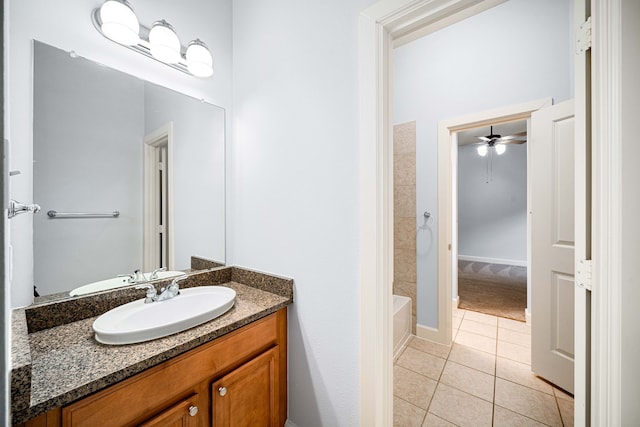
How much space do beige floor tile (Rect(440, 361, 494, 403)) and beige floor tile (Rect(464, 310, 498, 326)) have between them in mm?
1036

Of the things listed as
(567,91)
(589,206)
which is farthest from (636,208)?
(567,91)

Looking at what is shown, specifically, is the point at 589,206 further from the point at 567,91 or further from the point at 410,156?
the point at 410,156

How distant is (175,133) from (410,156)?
2083 mm

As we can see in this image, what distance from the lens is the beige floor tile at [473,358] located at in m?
1.94

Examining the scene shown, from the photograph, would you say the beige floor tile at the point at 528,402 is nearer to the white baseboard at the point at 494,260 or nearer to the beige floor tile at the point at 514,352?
the beige floor tile at the point at 514,352

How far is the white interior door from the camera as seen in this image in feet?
5.48

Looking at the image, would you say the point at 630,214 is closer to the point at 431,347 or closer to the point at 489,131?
the point at 431,347

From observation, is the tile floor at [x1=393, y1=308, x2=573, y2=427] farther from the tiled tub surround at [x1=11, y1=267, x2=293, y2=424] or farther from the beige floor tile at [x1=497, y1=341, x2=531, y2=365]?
the tiled tub surround at [x1=11, y1=267, x2=293, y2=424]

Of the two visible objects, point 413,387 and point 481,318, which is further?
point 481,318

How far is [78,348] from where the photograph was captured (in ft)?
2.67

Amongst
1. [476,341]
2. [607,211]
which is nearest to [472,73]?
[607,211]

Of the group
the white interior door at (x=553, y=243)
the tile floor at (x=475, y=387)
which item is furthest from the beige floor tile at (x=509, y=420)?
the white interior door at (x=553, y=243)

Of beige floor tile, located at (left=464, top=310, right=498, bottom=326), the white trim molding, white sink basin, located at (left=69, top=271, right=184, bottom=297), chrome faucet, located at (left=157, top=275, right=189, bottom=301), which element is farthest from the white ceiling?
white sink basin, located at (left=69, top=271, right=184, bottom=297)

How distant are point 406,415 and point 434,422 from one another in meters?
0.16
